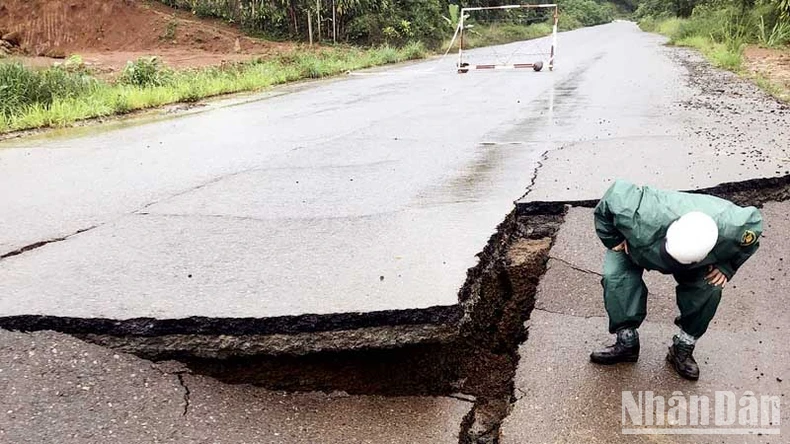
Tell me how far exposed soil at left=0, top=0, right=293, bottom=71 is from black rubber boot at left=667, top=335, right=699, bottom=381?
20690 millimetres

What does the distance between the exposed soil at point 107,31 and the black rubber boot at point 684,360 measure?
2069cm

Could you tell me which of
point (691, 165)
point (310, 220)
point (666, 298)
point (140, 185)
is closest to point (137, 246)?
point (310, 220)

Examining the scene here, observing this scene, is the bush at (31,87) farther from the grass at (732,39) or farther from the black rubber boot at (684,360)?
the grass at (732,39)

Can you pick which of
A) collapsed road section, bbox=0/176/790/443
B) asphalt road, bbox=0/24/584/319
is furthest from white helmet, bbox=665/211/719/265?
asphalt road, bbox=0/24/584/319

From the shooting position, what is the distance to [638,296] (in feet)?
8.98

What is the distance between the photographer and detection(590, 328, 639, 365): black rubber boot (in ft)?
9.23

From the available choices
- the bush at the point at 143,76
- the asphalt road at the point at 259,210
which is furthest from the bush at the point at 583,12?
the asphalt road at the point at 259,210

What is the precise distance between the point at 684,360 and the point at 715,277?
47cm

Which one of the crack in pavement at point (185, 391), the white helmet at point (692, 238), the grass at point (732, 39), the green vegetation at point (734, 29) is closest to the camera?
the white helmet at point (692, 238)

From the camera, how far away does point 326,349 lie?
2.77 metres

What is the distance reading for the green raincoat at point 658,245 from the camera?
7.71ft

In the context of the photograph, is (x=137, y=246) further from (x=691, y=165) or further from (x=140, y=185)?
(x=691, y=165)

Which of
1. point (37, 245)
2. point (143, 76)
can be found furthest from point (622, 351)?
point (143, 76)

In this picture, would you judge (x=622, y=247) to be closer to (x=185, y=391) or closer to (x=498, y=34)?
(x=185, y=391)
